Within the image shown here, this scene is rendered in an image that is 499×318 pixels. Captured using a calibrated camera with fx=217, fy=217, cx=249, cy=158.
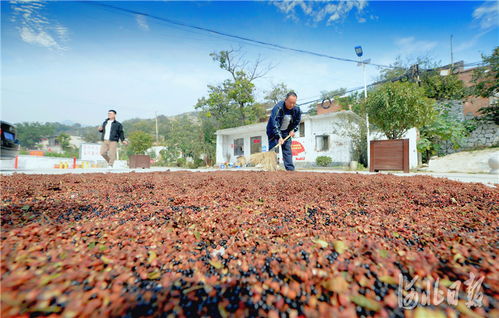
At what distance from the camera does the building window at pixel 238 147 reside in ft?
50.6

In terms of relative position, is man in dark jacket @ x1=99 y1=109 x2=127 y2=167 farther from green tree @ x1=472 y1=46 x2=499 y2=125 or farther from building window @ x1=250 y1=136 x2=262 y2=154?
green tree @ x1=472 y1=46 x2=499 y2=125

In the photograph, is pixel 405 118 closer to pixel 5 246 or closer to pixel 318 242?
pixel 318 242

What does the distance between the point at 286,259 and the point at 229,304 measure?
24 cm

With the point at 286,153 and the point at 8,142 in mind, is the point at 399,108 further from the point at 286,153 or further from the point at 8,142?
the point at 8,142

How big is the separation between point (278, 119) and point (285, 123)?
187 millimetres

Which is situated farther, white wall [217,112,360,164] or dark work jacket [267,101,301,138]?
white wall [217,112,360,164]

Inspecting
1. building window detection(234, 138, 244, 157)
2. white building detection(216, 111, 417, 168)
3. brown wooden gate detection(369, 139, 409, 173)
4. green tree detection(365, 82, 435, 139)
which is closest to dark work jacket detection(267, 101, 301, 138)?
brown wooden gate detection(369, 139, 409, 173)

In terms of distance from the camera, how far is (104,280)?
570 millimetres

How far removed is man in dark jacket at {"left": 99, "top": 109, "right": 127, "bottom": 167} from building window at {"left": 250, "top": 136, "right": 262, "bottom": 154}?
31.3 ft

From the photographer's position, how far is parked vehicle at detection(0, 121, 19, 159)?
412cm

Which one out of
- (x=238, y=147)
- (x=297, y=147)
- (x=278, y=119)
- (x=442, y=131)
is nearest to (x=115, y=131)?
(x=278, y=119)

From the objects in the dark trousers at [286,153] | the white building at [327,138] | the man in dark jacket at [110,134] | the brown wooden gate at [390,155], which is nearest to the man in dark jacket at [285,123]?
the dark trousers at [286,153]

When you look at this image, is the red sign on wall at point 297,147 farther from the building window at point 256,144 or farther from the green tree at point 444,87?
the green tree at point 444,87

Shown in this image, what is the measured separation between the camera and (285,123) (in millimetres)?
4672
